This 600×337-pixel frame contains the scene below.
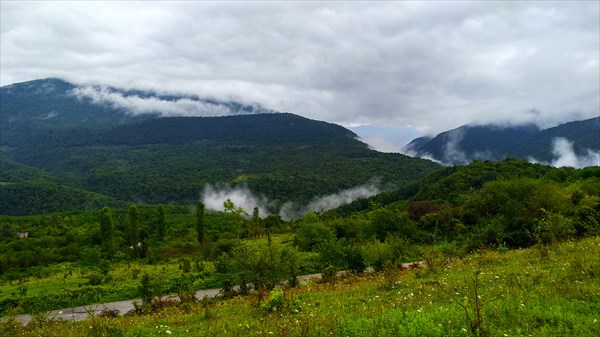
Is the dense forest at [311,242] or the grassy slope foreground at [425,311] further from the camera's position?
the dense forest at [311,242]

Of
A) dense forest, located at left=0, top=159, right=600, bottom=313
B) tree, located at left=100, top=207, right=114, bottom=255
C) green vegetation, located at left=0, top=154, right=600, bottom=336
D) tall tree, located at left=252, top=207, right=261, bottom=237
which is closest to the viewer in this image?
green vegetation, located at left=0, top=154, right=600, bottom=336

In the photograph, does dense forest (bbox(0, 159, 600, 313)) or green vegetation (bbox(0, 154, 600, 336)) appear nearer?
green vegetation (bbox(0, 154, 600, 336))

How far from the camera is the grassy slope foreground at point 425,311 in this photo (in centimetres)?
869

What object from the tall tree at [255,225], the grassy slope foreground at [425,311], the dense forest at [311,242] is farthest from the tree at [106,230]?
the grassy slope foreground at [425,311]

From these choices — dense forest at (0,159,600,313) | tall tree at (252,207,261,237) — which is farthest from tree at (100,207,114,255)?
tall tree at (252,207,261,237)

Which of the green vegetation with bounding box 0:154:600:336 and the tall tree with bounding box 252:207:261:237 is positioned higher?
the green vegetation with bounding box 0:154:600:336

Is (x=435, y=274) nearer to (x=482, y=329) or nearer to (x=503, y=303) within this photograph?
(x=503, y=303)

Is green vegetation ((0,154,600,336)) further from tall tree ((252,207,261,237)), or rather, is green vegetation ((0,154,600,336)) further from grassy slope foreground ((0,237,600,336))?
tall tree ((252,207,261,237))

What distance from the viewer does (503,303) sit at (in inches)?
400

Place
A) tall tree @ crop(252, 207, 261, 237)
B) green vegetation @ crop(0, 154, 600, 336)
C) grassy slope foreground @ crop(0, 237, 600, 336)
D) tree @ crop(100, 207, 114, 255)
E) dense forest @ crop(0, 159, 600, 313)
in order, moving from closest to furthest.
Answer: grassy slope foreground @ crop(0, 237, 600, 336)
green vegetation @ crop(0, 154, 600, 336)
dense forest @ crop(0, 159, 600, 313)
tree @ crop(100, 207, 114, 255)
tall tree @ crop(252, 207, 261, 237)

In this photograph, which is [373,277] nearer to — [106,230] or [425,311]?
[425,311]

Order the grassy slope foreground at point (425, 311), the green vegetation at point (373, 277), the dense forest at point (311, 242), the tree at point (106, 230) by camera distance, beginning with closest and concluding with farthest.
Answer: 1. the grassy slope foreground at point (425, 311)
2. the green vegetation at point (373, 277)
3. the dense forest at point (311, 242)
4. the tree at point (106, 230)

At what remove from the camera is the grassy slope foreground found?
342 inches

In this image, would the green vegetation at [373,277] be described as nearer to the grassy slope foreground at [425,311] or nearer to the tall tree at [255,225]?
the grassy slope foreground at [425,311]
